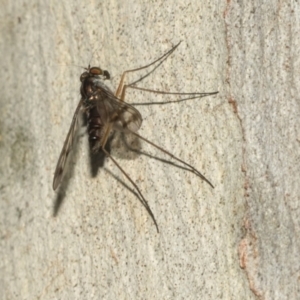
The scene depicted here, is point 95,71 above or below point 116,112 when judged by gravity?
above

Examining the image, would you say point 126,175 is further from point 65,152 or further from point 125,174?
point 65,152

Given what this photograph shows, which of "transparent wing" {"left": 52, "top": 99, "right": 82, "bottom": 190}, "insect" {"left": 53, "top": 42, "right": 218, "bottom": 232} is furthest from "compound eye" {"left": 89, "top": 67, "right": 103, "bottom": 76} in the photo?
"transparent wing" {"left": 52, "top": 99, "right": 82, "bottom": 190}

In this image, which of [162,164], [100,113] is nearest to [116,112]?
[100,113]

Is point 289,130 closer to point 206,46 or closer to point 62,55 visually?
point 206,46

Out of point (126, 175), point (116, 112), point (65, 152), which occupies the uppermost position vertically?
point (116, 112)

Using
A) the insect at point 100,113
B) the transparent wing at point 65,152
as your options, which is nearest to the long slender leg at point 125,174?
the insect at point 100,113

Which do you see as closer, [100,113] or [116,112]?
[116,112]

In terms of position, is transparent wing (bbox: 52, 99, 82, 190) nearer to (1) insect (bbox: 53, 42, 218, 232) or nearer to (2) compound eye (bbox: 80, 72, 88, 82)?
(1) insect (bbox: 53, 42, 218, 232)
